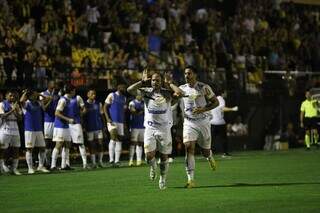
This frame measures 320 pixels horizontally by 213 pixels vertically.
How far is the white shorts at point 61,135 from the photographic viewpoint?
23.9 meters

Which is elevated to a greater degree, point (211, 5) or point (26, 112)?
point (211, 5)

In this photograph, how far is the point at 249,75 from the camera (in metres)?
36.1

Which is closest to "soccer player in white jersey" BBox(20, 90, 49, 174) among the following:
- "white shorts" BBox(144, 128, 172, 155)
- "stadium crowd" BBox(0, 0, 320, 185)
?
"stadium crowd" BBox(0, 0, 320, 185)

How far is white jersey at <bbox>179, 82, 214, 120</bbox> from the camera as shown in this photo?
17781 mm

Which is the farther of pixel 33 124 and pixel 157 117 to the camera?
pixel 33 124

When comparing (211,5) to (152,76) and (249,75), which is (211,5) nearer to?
(249,75)

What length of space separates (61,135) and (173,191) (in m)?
8.44

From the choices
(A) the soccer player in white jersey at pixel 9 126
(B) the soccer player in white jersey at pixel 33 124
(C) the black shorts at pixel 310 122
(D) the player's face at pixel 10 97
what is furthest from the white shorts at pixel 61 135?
(C) the black shorts at pixel 310 122

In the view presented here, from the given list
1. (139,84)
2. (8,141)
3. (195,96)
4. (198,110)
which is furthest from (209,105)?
(8,141)

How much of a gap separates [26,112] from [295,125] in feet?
54.8

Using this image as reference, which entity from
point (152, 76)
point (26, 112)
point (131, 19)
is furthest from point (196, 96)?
point (131, 19)

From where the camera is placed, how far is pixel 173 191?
53.1 ft

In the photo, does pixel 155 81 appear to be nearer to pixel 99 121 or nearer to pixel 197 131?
pixel 197 131

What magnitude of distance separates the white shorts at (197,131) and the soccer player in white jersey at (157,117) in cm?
59
